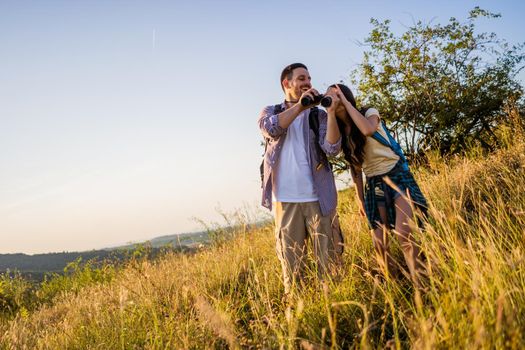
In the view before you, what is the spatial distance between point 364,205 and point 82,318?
2776 mm

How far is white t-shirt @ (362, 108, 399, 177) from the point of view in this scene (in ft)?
8.54

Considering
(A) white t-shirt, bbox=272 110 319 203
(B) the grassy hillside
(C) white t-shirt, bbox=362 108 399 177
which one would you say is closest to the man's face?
(A) white t-shirt, bbox=272 110 319 203

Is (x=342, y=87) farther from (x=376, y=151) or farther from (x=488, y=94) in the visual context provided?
(x=488, y=94)

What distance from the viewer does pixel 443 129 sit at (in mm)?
11078

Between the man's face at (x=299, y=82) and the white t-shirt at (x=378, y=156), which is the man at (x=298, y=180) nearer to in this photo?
the man's face at (x=299, y=82)

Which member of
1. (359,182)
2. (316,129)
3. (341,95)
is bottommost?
(359,182)

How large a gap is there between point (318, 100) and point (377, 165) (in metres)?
0.62

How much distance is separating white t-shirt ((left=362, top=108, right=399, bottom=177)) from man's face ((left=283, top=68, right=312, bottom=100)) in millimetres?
682

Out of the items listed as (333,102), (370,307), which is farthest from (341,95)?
(370,307)

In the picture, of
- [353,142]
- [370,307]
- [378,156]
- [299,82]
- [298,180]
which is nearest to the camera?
[370,307]

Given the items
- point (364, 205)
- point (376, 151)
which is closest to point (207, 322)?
point (364, 205)

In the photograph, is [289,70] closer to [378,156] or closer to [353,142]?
[353,142]

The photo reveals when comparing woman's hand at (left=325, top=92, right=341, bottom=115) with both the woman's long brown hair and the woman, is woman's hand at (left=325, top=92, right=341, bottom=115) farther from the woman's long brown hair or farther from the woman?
the woman's long brown hair

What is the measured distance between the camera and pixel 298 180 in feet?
9.87
